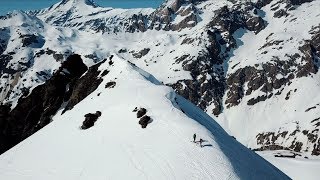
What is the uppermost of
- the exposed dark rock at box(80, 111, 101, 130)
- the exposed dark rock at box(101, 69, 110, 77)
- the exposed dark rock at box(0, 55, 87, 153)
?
the exposed dark rock at box(101, 69, 110, 77)

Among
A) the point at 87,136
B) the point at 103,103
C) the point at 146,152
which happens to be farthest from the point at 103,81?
the point at 146,152

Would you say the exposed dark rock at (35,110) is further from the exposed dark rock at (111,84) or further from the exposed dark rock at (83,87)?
the exposed dark rock at (111,84)

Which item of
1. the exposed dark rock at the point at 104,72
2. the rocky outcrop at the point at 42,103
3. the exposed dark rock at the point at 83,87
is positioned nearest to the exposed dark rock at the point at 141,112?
the exposed dark rock at the point at 83,87

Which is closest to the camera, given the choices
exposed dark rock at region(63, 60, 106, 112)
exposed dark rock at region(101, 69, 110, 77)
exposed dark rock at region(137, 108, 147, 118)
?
exposed dark rock at region(137, 108, 147, 118)

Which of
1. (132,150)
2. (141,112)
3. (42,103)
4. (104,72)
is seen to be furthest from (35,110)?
(132,150)

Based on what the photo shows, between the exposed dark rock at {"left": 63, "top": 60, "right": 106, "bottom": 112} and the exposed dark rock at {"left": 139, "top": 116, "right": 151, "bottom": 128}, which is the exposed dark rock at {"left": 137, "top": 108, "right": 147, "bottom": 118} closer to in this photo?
the exposed dark rock at {"left": 139, "top": 116, "right": 151, "bottom": 128}

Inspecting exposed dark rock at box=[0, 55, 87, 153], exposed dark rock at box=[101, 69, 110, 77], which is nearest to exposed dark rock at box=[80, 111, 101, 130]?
exposed dark rock at box=[101, 69, 110, 77]
